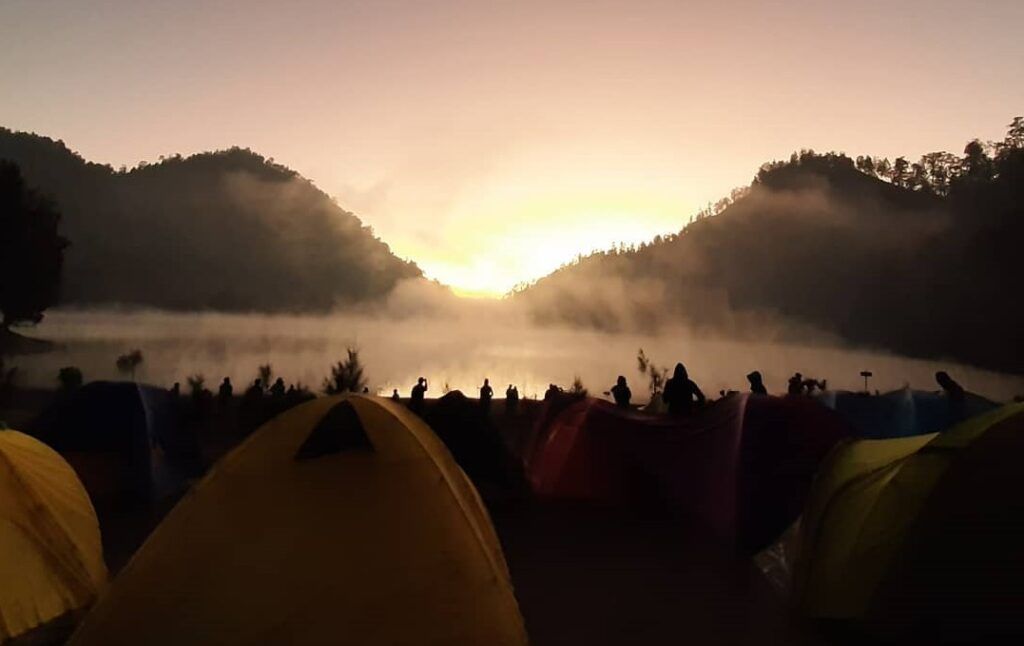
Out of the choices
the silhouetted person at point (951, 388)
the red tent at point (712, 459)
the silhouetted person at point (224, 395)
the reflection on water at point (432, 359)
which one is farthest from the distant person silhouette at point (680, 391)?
the reflection on water at point (432, 359)

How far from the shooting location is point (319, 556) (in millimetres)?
4824

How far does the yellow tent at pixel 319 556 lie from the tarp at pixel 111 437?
656cm

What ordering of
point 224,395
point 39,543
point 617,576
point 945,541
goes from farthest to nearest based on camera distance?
point 224,395 → point 617,576 → point 39,543 → point 945,541

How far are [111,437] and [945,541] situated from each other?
417 inches

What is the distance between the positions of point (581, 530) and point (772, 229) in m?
152

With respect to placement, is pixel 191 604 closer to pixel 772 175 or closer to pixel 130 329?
pixel 130 329

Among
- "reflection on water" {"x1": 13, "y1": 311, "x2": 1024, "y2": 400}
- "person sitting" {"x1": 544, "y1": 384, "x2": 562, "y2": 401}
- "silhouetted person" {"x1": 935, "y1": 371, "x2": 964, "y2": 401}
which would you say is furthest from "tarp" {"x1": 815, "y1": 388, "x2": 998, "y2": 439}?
"reflection on water" {"x1": 13, "y1": 311, "x2": 1024, "y2": 400}

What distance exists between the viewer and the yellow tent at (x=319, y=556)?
4.65 m

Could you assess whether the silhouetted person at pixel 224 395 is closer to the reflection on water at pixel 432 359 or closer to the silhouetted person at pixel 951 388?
the reflection on water at pixel 432 359

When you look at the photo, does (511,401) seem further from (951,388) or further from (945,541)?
(945,541)

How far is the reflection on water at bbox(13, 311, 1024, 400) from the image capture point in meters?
60.7

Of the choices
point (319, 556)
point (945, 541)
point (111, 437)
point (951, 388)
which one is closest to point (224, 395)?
point (111, 437)

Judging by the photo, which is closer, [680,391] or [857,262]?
[680,391]

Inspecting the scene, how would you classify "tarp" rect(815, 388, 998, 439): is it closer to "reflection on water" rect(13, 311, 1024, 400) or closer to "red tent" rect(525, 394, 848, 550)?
"red tent" rect(525, 394, 848, 550)
